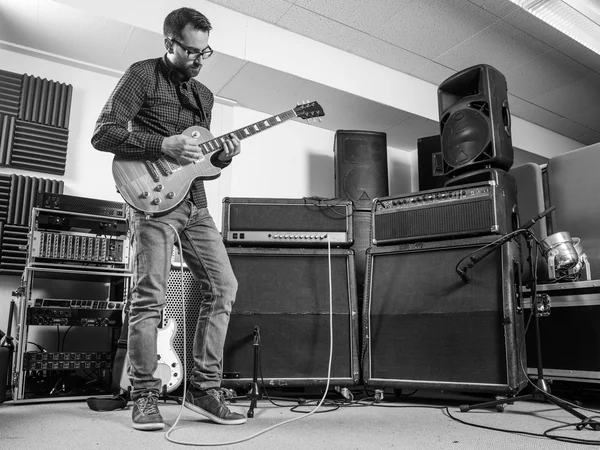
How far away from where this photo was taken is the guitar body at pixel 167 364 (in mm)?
2367

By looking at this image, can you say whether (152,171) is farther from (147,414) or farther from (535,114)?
(535,114)

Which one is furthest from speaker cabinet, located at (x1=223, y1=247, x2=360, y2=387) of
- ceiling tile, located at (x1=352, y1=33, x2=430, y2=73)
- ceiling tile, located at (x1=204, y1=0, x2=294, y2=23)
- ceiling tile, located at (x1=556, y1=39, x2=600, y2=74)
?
ceiling tile, located at (x1=556, y1=39, x2=600, y2=74)

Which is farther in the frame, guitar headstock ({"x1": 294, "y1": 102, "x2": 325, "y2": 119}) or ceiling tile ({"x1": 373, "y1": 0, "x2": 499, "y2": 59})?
ceiling tile ({"x1": 373, "y1": 0, "x2": 499, "y2": 59})

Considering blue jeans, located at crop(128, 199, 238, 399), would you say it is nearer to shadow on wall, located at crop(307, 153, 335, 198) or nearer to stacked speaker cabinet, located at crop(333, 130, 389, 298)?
stacked speaker cabinet, located at crop(333, 130, 389, 298)

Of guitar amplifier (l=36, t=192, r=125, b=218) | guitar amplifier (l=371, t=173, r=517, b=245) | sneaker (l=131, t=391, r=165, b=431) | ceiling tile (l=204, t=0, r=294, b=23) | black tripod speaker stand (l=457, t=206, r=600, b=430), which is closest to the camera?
sneaker (l=131, t=391, r=165, b=431)

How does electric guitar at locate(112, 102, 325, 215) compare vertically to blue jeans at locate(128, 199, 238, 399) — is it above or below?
above

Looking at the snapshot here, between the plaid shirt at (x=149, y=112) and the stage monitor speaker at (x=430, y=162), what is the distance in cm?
251

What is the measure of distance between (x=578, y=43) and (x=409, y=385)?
3103 millimetres

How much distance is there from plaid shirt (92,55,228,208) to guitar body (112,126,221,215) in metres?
0.03

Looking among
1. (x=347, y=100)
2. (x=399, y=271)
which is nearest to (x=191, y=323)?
(x=399, y=271)

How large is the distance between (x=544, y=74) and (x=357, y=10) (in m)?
1.85

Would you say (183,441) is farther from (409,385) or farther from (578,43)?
(578,43)

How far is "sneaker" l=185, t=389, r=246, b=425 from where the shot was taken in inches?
65.6

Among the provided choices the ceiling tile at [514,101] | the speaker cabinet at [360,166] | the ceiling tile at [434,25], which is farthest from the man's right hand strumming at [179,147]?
the ceiling tile at [514,101]
